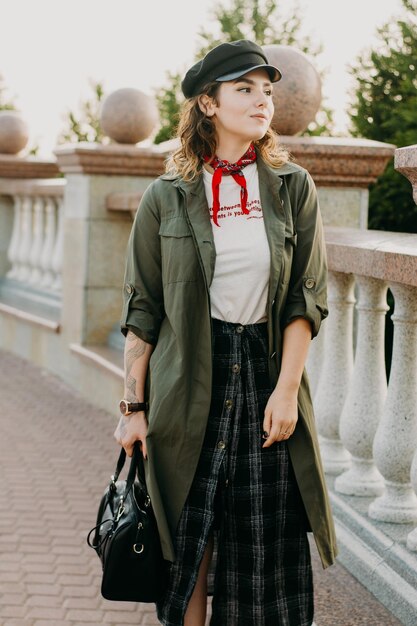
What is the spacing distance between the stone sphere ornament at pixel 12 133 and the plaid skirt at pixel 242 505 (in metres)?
8.74

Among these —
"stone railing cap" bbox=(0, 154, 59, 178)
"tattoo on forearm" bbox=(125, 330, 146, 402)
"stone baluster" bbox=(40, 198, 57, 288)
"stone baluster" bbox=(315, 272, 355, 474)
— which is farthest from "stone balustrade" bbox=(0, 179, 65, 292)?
"tattoo on forearm" bbox=(125, 330, 146, 402)

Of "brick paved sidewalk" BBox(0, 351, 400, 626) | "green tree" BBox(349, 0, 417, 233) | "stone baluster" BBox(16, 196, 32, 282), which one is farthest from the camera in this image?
"stone baluster" BBox(16, 196, 32, 282)

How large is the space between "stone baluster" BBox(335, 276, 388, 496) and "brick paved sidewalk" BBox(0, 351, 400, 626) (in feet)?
1.50

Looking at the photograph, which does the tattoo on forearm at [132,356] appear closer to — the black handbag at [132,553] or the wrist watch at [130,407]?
the wrist watch at [130,407]

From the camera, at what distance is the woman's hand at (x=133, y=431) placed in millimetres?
3352

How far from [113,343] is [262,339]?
5.60 m

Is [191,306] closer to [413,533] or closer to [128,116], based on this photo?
[413,533]

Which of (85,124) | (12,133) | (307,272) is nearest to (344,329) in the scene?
(307,272)

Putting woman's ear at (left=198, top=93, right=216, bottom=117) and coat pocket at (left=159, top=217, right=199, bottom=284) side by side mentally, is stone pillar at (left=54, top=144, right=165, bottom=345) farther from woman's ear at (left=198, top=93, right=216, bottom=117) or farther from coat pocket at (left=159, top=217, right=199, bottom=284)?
coat pocket at (left=159, top=217, right=199, bottom=284)

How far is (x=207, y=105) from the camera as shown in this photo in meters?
3.37

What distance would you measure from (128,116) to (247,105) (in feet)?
17.9

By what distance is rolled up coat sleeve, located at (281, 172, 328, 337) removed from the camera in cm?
325

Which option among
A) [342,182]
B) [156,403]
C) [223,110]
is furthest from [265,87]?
[342,182]

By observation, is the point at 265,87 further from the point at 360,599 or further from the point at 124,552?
the point at 360,599
